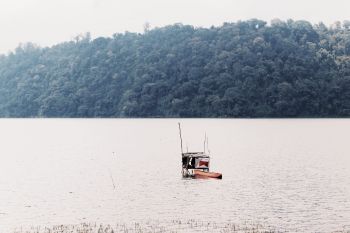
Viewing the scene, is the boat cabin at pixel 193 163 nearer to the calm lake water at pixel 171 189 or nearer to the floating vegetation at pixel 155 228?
the calm lake water at pixel 171 189

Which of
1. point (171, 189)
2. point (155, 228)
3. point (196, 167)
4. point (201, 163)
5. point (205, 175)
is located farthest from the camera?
point (201, 163)

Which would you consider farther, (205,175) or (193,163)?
(193,163)

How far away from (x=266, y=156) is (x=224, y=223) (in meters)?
56.6

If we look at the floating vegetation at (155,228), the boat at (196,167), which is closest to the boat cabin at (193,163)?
the boat at (196,167)

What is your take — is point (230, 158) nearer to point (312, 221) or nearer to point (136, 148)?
point (136, 148)

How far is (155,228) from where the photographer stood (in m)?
40.9

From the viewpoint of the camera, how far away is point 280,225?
1644 inches

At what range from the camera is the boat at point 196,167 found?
67.6 meters

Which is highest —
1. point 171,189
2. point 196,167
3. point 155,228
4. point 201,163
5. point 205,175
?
point 201,163

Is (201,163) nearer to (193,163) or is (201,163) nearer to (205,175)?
(193,163)

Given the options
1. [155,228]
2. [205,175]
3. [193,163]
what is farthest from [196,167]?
[155,228]

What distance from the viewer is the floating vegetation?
1564 inches

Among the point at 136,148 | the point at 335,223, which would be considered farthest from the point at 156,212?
the point at 136,148

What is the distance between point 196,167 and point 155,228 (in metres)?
29.3
